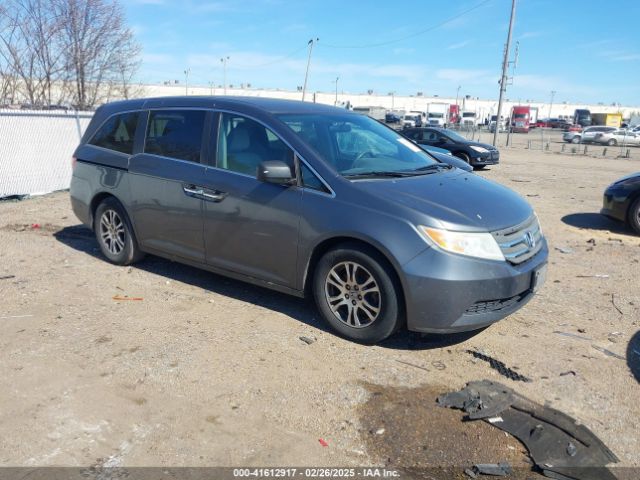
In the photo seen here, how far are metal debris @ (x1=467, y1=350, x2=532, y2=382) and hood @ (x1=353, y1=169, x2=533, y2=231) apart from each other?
974 mm

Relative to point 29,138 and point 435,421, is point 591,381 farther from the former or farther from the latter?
point 29,138

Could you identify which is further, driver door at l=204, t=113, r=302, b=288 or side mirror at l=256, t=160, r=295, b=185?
driver door at l=204, t=113, r=302, b=288

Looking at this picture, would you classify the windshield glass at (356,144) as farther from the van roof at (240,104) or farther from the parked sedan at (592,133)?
the parked sedan at (592,133)

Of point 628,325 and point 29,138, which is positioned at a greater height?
point 29,138

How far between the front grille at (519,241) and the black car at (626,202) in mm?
4962

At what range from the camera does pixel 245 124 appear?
15.9ft

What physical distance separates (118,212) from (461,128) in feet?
186

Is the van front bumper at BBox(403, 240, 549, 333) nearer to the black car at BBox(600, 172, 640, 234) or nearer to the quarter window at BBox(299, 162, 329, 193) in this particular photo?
the quarter window at BBox(299, 162, 329, 193)

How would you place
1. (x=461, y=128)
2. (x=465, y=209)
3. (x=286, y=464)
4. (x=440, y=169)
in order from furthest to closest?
1. (x=461, y=128)
2. (x=440, y=169)
3. (x=465, y=209)
4. (x=286, y=464)

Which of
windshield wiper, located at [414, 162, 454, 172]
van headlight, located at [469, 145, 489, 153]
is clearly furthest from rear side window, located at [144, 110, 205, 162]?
van headlight, located at [469, 145, 489, 153]

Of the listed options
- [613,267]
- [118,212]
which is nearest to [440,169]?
[613,267]

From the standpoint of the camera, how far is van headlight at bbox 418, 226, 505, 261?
12.5ft

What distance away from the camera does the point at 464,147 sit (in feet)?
59.8

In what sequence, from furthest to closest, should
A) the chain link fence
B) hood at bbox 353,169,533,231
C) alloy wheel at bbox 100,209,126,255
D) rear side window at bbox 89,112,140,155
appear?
the chain link fence < alloy wheel at bbox 100,209,126,255 < rear side window at bbox 89,112,140,155 < hood at bbox 353,169,533,231
